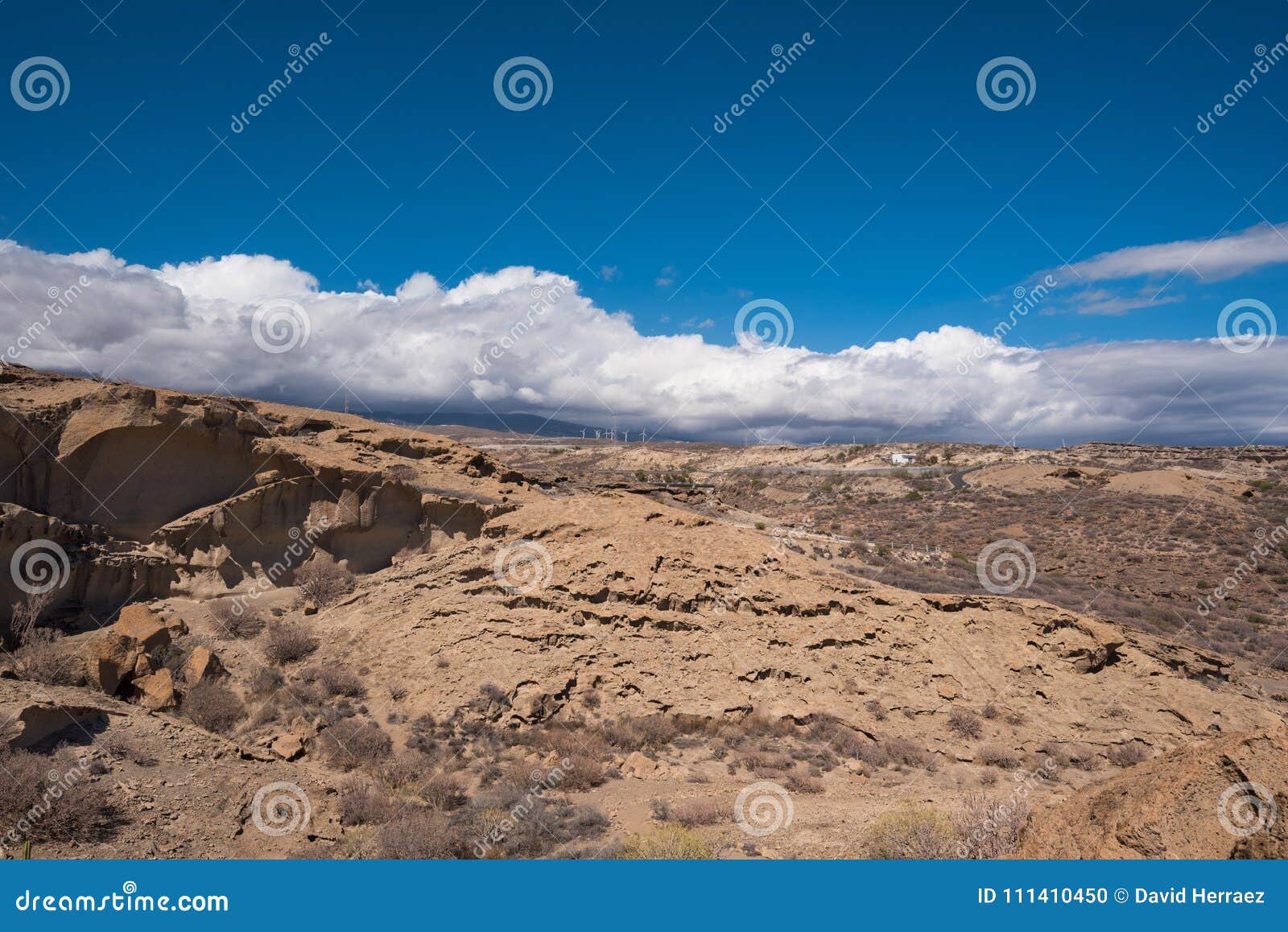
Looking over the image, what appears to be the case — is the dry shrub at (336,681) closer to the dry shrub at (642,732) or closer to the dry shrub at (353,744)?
the dry shrub at (353,744)

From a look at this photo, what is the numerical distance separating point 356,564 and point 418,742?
5.01 meters

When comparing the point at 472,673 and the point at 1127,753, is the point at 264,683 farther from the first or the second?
the point at 1127,753

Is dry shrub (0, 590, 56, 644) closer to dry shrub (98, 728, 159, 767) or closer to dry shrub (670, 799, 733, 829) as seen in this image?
dry shrub (98, 728, 159, 767)

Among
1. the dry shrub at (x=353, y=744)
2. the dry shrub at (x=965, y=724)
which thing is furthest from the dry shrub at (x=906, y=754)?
the dry shrub at (x=353, y=744)

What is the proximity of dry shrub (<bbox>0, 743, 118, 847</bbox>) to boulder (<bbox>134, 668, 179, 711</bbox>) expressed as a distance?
2.09 m

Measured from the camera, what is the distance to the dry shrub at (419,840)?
6734 millimetres

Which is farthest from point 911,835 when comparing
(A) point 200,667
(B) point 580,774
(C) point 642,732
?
(A) point 200,667

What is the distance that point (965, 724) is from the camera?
11.1 meters

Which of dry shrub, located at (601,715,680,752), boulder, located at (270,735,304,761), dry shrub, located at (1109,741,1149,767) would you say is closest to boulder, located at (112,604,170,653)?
boulder, located at (270,735,304,761)

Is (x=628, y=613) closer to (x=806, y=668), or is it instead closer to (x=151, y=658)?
(x=806, y=668)

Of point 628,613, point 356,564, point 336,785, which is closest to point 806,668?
point 628,613

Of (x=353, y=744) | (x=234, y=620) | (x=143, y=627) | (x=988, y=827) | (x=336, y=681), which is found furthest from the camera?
(x=234, y=620)

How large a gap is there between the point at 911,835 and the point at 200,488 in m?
12.7

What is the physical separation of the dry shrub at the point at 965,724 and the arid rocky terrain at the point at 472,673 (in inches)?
1.8
